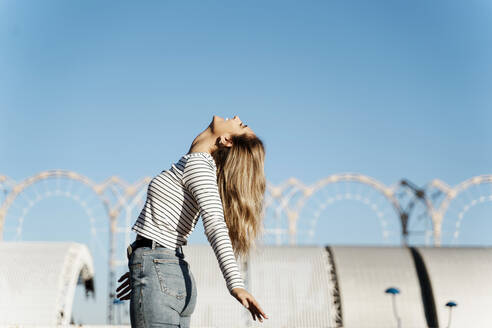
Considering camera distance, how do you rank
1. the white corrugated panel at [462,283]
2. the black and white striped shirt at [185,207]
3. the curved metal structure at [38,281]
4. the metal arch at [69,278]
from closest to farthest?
the black and white striped shirt at [185,207] → the white corrugated panel at [462,283] → the curved metal structure at [38,281] → the metal arch at [69,278]

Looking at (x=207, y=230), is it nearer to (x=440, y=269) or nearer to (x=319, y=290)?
(x=319, y=290)

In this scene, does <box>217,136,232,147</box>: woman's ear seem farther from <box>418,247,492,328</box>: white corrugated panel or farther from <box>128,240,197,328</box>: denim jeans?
<box>418,247,492,328</box>: white corrugated panel

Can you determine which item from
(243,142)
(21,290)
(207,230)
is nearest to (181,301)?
(207,230)

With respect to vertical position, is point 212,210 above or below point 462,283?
below

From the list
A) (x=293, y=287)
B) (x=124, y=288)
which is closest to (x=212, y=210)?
(x=124, y=288)

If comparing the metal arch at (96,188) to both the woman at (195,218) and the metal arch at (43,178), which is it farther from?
the woman at (195,218)

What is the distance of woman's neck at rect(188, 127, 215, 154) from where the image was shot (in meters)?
4.26

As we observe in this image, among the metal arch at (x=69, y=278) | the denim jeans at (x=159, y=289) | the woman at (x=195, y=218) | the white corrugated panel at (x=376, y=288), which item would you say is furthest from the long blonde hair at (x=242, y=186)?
the metal arch at (x=69, y=278)

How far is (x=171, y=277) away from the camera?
12.6 feet

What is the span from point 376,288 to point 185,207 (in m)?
22.9

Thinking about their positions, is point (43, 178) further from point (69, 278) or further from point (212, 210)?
point (212, 210)

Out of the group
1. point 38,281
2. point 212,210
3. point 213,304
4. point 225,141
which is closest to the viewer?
point 212,210

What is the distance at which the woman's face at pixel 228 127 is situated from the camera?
14.1ft

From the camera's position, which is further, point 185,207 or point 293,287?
point 293,287
